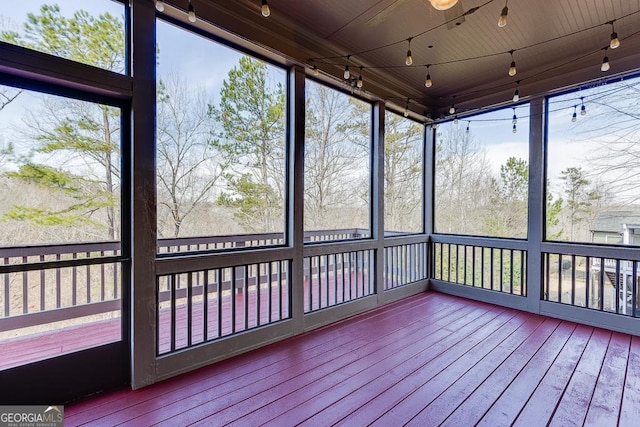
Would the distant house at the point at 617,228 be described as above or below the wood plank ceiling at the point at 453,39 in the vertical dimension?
below

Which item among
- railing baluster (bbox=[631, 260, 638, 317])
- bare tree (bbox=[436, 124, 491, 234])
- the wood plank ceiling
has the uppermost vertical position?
the wood plank ceiling

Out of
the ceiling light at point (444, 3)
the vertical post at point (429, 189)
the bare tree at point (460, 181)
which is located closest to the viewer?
the ceiling light at point (444, 3)

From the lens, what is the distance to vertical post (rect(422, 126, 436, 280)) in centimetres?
511

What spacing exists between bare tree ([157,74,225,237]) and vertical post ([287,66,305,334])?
3.07 ft

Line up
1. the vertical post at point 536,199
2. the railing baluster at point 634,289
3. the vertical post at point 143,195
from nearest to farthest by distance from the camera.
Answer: the vertical post at point 143,195, the railing baluster at point 634,289, the vertical post at point 536,199

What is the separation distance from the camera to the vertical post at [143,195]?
2.22m

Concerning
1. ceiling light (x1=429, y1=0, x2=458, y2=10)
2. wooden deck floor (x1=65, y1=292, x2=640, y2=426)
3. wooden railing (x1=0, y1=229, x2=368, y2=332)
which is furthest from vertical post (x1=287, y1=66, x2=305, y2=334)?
ceiling light (x1=429, y1=0, x2=458, y2=10)

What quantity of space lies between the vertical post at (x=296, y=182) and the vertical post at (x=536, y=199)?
311cm

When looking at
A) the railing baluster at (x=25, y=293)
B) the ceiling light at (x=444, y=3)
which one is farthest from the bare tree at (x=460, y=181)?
the railing baluster at (x=25, y=293)

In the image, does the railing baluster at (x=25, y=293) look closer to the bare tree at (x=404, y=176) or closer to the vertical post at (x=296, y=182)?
the vertical post at (x=296, y=182)

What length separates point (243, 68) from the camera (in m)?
3.38

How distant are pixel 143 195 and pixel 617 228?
198 inches

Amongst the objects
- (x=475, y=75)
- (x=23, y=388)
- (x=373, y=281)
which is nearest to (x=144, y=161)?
(x=23, y=388)

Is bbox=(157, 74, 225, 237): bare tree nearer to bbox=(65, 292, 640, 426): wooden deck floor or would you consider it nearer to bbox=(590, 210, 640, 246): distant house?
bbox=(65, 292, 640, 426): wooden deck floor
